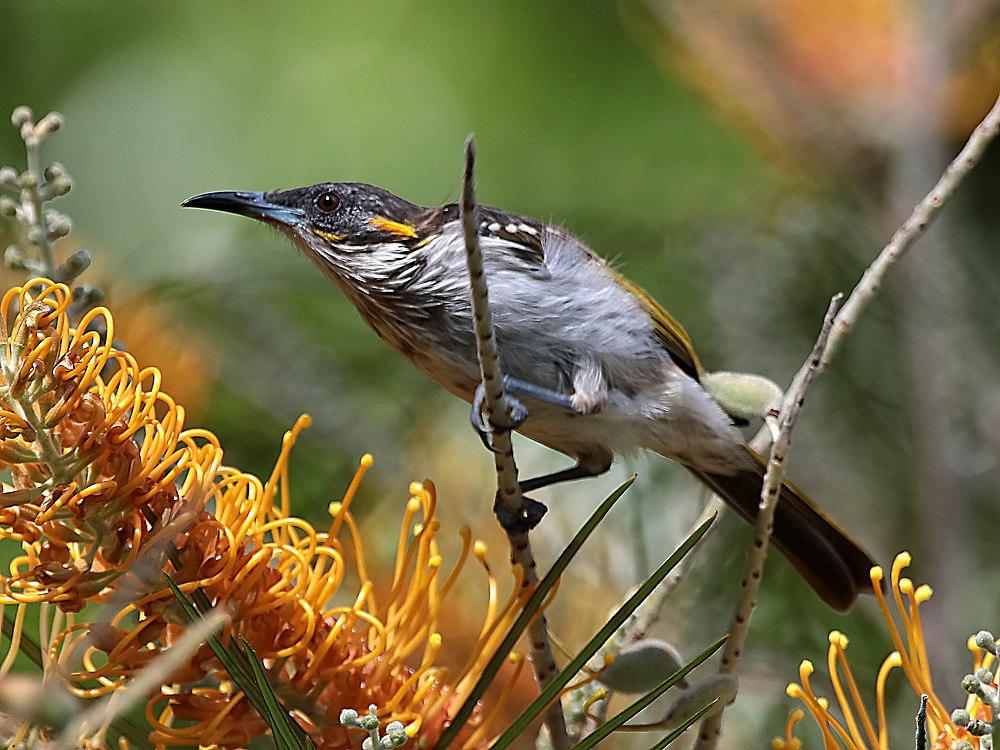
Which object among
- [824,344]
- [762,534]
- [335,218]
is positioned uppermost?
[824,344]

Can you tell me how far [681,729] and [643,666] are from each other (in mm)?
174

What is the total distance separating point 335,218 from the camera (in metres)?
2.29

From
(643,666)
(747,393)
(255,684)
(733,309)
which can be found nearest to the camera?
(255,684)

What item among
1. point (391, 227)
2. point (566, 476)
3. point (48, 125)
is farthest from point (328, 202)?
point (48, 125)

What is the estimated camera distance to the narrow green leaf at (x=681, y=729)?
4.05ft

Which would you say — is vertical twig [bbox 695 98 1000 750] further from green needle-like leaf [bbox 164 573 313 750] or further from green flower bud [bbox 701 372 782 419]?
green needle-like leaf [bbox 164 573 313 750]

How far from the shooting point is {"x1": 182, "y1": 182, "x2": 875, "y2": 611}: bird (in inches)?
82.4

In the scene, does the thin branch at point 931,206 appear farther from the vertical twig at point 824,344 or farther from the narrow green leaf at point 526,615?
the narrow green leaf at point 526,615

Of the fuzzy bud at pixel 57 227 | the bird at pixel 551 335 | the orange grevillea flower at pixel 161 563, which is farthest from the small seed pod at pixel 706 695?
the fuzzy bud at pixel 57 227

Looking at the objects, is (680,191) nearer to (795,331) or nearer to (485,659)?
(795,331)

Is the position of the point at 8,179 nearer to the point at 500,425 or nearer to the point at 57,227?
the point at 57,227

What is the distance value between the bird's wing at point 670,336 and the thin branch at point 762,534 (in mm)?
926

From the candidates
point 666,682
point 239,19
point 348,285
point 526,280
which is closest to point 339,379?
point 348,285

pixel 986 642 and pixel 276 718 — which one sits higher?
pixel 986 642
